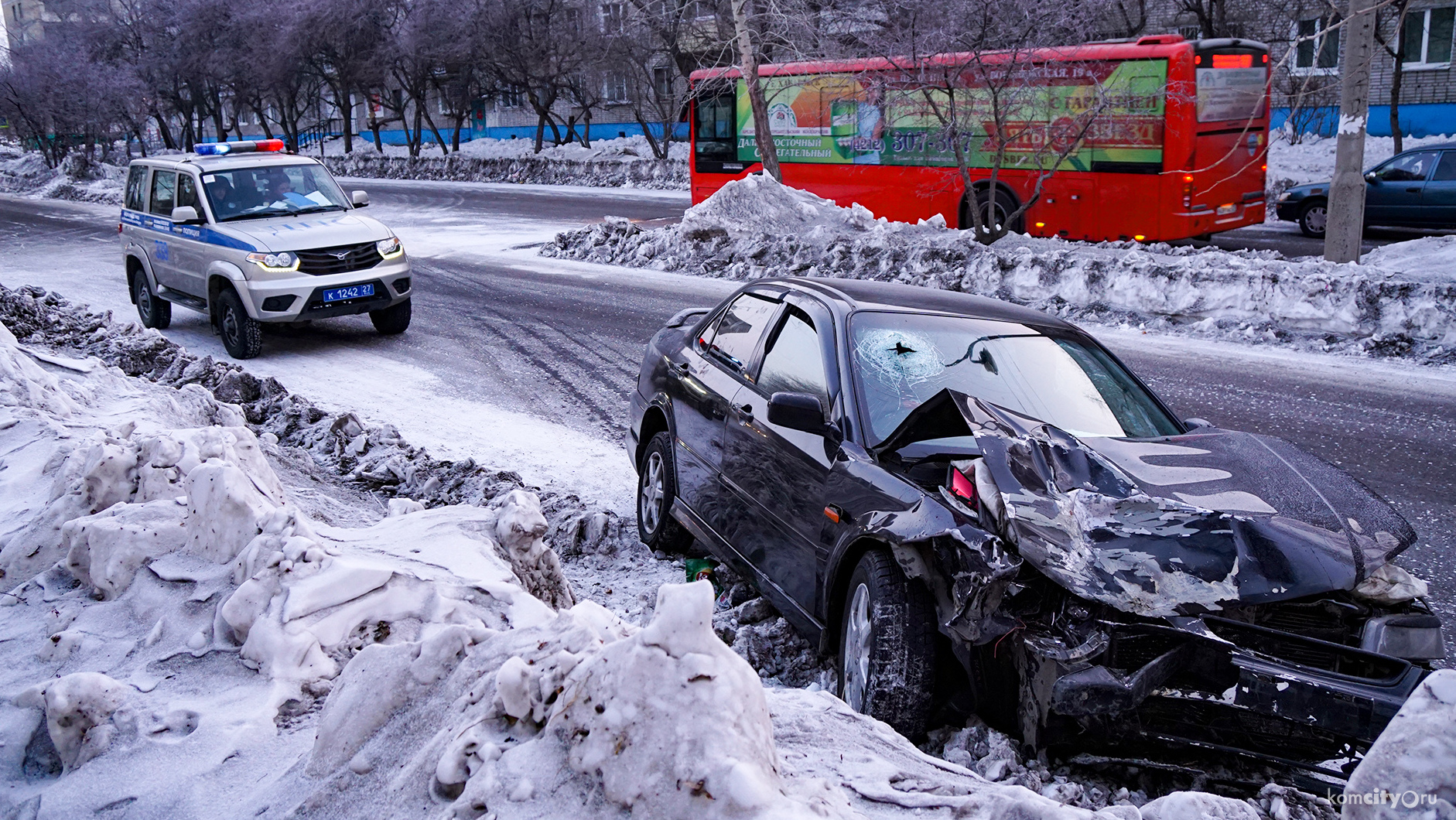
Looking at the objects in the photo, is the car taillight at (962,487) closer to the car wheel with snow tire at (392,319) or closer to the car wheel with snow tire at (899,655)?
the car wheel with snow tire at (899,655)

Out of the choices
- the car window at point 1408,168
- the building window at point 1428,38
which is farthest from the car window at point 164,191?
the building window at point 1428,38

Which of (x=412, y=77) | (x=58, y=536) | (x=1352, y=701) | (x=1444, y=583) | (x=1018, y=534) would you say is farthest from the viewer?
(x=412, y=77)

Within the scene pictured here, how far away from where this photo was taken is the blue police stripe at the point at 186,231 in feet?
35.7

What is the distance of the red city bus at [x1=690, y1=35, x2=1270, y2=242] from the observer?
1580cm

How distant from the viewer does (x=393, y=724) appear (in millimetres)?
2973

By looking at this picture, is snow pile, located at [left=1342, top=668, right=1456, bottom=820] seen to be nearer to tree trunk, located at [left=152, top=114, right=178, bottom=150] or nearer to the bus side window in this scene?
the bus side window

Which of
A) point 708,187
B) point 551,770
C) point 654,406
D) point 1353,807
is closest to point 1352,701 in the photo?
point 1353,807

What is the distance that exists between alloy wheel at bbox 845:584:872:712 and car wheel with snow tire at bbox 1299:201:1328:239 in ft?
61.4

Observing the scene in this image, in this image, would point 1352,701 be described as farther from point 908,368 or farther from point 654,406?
point 654,406

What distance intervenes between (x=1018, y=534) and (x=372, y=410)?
6.69 metres

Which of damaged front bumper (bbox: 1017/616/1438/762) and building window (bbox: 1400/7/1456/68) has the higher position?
building window (bbox: 1400/7/1456/68)

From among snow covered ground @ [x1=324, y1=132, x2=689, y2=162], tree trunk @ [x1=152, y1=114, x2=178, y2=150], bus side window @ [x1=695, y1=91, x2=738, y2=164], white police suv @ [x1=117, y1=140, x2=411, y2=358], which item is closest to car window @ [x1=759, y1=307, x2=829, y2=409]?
white police suv @ [x1=117, y1=140, x2=411, y2=358]

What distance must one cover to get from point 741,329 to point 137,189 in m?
10.0

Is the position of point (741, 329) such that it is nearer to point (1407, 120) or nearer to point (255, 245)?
point (255, 245)
